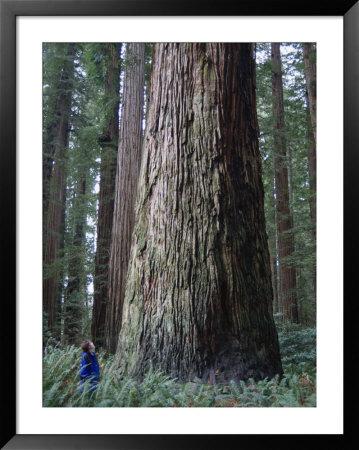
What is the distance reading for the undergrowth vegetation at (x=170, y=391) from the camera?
10.2 ft

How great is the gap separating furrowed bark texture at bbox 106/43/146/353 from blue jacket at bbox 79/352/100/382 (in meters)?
2.73

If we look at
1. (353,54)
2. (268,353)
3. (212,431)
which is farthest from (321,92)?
(212,431)

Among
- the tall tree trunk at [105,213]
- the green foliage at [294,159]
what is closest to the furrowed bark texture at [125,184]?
the tall tree trunk at [105,213]

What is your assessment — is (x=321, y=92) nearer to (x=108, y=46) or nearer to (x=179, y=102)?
(x=179, y=102)

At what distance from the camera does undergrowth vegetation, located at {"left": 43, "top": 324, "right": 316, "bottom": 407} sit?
3104 millimetres

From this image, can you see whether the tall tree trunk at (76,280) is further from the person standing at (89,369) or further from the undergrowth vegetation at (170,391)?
the undergrowth vegetation at (170,391)

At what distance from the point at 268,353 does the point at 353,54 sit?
287cm

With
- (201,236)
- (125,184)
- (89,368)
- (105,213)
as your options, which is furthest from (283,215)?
(89,368)

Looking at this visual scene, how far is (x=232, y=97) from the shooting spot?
3.90 meters

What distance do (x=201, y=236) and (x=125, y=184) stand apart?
4167mm

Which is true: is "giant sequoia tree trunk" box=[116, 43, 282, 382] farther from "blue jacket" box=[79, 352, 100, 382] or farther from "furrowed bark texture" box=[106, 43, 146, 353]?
"furrowed bark texture" box=[106, 43, 146, 353]

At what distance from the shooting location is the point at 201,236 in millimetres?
3619

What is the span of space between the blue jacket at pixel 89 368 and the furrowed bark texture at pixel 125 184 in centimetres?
273
